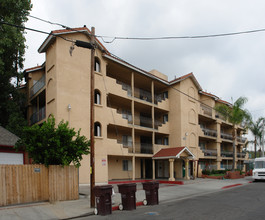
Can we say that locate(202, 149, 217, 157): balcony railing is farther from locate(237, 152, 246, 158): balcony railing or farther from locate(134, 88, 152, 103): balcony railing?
locate(237, 152, 246, 158): balcony railing

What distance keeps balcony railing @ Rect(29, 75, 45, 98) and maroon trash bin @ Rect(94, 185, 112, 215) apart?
50.1ft

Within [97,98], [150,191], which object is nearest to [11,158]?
[97,98]

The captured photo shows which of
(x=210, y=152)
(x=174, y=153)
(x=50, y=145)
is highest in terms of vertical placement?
(x=50, y=145)

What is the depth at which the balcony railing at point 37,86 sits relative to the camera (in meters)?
24.4

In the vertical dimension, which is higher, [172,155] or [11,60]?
[11,60]

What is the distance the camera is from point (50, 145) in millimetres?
13984

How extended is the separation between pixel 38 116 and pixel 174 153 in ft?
44.5

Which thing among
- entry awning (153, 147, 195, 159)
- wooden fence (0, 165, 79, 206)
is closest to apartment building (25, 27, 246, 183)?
entry awning (153, 147, 195, 159)

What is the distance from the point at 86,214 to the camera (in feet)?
37.6

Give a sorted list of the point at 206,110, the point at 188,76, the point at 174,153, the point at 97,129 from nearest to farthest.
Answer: the point at 97,129 < the point at 174,153 < the point at 188,76 < the point at 206,110

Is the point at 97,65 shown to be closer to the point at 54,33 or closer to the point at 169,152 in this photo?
the point at 54,33

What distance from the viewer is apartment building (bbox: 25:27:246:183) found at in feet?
70.6

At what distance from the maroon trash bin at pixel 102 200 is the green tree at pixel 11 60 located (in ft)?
47.4

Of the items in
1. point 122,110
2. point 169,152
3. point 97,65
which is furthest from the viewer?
point 122,110
